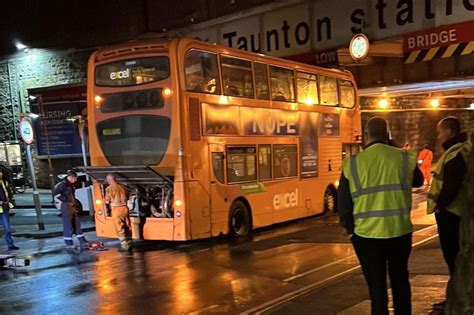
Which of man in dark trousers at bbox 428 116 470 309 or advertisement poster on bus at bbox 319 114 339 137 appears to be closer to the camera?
man in dark trousers at bbox 428 116 470 309

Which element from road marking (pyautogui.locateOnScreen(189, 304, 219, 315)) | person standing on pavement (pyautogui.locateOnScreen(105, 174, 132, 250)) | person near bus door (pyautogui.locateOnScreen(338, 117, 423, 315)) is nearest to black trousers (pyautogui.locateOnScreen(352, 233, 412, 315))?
person near bus door (pyautogui.locateOnScreen(338, 117, 423, 315))

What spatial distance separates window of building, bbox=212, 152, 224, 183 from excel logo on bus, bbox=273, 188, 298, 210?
7.25ft

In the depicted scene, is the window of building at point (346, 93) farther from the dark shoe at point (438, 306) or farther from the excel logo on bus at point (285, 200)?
the dark shoe at point (438, 306)

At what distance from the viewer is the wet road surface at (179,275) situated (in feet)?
22.9

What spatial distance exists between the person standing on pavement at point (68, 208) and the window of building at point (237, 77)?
4132mm

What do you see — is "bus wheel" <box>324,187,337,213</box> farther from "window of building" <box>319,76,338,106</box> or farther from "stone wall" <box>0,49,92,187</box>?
"stone wall" <box>0,49,92,187</box>

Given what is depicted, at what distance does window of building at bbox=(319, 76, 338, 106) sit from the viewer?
50.8ft

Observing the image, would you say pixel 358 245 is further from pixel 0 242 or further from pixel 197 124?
pixel 0 242

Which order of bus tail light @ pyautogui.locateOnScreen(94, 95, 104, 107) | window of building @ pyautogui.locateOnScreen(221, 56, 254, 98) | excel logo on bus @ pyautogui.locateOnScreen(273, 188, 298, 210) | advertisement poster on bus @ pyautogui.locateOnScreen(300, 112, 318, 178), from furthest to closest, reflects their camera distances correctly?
advertisement poster on bus @ pyautogui.locateOnScreen(300, 112, 318, 178)
excel logo on bus @ pyautogui.locateOnScreen(273, 188, 298, 210)
window of building @ pyautogui.locateOnScreen(221, 56, 254, 98)
bus tail light @ pyautogui.locateOnScreen(94, 95, 104, 107)

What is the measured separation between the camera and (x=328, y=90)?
15812mm

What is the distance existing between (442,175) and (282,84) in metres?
8.80

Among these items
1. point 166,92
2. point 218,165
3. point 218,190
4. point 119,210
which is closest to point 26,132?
point 119,210

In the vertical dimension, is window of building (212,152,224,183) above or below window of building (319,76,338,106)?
below

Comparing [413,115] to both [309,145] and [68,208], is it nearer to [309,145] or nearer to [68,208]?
[309,145]
